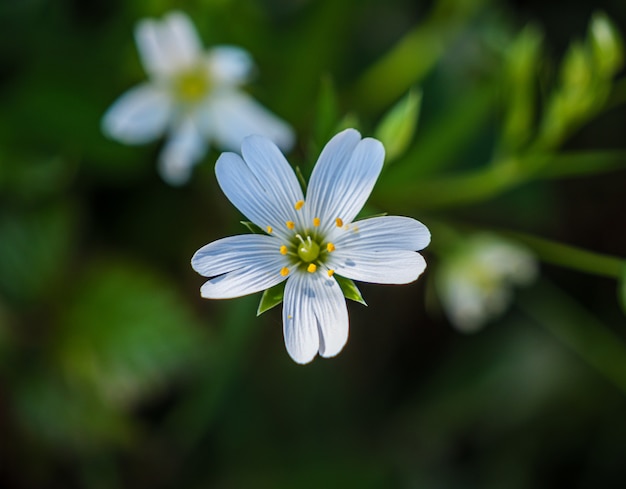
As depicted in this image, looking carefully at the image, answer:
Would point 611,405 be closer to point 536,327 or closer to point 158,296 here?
point 536,327

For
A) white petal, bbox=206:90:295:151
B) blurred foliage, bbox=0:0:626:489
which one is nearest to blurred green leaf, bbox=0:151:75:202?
blurred foliage, bbox=0:0:626:489

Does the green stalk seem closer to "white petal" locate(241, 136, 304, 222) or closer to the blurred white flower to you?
the blurred white flower

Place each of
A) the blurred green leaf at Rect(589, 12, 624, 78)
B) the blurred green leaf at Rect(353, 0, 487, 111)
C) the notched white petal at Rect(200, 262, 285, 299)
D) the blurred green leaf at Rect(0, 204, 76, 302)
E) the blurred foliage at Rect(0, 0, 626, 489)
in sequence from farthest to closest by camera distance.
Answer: the blurred green leaf at Rect(353, 0, 487, 111) < the blurred green leaf at Rect(0, 204, 76, 302) < the blurred foliage at Rect(0, 0, 626, 489) < the blurred green leaf at Rect(589, 12, 624, 78) < the notched white petal at Rect(200, 262, 285, 299)

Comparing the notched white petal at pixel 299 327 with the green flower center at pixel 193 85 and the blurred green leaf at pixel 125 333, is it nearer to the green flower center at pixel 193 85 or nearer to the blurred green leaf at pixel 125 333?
the blurred green leaf at pixel 125 333

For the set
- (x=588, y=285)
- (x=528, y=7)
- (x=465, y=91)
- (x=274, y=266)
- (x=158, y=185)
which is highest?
(x=528, y=7)

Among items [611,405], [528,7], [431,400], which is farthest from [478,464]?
[528,7]

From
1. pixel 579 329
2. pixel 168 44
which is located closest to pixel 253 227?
pixel 168 44
